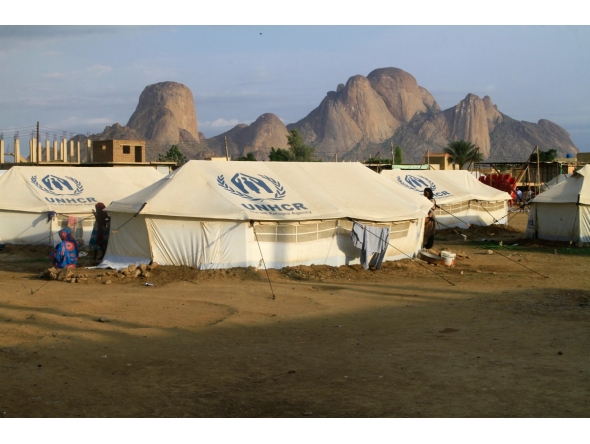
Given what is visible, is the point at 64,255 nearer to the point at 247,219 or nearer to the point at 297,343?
the point at 247,219

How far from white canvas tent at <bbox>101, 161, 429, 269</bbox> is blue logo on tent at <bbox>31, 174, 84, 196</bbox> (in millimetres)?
6734

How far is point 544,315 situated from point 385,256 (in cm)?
640

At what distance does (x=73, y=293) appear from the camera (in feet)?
43.4

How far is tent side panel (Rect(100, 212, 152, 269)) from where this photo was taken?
15.9m

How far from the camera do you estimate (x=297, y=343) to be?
9.46 meters

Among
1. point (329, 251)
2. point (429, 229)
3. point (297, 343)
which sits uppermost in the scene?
point (429, 229)

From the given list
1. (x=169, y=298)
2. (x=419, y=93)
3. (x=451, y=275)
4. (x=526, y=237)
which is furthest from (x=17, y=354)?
(x=419, y=93)

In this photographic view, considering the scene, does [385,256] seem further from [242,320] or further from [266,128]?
A: [266,128]

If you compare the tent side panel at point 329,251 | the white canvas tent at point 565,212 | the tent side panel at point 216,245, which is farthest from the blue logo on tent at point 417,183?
the tent side panel at point 216,245

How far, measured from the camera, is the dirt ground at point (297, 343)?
650cm

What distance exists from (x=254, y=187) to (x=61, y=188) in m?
8.80

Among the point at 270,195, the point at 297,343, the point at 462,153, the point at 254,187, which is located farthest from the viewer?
the point at 462,153

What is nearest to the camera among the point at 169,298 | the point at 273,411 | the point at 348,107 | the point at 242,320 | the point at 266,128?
the point at 273,411

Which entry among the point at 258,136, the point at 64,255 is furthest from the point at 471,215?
the point at 258,136
